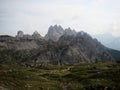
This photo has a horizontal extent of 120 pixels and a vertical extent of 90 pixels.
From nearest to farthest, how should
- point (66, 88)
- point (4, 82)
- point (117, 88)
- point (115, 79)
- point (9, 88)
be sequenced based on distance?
point (9, 88), point (4, 82), point (117, 88), point (66, 88), point (115, 79)

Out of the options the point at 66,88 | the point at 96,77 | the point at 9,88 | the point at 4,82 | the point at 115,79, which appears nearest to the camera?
the point at 9,88

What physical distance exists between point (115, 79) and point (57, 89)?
27832mm

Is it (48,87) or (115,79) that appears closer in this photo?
(48,87)

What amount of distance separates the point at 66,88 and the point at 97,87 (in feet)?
37.1

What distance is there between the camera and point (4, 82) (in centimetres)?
7344

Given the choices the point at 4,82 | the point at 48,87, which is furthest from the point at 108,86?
the point at 4,82

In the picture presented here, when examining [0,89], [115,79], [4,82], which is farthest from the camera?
[115,79]

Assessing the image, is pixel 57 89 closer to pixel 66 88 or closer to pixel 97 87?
pixel 66 88

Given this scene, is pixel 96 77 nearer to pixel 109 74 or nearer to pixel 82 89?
pixel 109 74

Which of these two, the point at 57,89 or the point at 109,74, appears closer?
the point at 57,89

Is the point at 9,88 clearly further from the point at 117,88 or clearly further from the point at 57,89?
the point at 117,88

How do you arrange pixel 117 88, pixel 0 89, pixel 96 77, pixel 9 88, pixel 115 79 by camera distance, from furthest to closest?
pixel 96 77 → pixel 115 79 → pixel 117 88 → pixel 9 88 → pixel 0 89

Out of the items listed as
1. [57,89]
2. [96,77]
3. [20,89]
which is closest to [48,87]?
[57,89]

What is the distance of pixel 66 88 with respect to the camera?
304 ft
